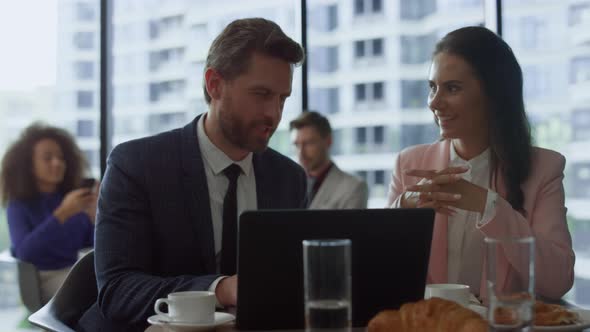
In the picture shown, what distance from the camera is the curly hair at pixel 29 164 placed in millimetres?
4602

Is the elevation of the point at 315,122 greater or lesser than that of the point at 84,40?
lesser

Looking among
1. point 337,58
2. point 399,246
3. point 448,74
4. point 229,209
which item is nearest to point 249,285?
point 399,246

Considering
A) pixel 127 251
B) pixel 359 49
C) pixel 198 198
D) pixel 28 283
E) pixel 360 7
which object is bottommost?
pixel 28 283

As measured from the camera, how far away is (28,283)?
13.5 feet

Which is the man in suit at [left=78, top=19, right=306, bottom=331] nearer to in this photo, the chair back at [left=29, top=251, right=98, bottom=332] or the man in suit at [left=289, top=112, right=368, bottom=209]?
the chair back at [left=29, top=251, right=98, bottom=332]

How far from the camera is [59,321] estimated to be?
194cm

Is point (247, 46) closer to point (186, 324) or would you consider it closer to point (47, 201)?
point (186, 324)

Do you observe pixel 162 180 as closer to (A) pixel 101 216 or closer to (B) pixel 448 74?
(A) pixel 101 216

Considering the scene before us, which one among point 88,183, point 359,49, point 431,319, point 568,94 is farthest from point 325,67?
point 431,319

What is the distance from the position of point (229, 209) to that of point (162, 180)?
0.20 m

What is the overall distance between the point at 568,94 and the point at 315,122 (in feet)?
5.25

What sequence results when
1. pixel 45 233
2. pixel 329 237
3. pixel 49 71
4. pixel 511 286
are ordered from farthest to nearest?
pixel 49 71, pixel 45 233, pixel 329 237, pixel 511 286

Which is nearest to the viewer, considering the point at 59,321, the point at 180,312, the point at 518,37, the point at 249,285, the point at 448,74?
the point at 249,285

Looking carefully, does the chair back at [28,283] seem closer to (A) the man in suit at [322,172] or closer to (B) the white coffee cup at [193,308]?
(A) the man in suit at [322,172]
